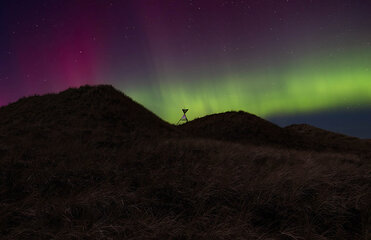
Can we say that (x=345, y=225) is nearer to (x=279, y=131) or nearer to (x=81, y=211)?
(x=81, y=211)

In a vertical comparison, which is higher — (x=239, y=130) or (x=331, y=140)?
(x=239, y=130)

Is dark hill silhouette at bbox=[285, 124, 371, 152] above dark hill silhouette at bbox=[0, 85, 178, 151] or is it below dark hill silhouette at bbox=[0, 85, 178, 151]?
below

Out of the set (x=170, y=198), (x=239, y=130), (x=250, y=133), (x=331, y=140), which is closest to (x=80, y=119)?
(x=170, y=198)

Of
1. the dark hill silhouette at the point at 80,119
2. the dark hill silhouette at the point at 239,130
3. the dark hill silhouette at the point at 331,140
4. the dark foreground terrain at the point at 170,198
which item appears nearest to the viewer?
the dark foreground terrain at the point at 170,198

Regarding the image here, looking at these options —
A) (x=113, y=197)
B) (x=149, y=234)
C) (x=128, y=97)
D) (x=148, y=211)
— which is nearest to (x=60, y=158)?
(x=113, y=197)

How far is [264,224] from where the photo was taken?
149 inches

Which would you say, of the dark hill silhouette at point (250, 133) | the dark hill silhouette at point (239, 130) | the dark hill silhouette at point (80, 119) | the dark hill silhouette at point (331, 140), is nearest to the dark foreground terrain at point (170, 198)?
the dark hill silhouette at point (80, 119)

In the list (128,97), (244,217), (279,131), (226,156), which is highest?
(128,97)

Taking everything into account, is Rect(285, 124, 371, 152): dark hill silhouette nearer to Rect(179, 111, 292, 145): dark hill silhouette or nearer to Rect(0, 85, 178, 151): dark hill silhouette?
Rect(179, 111, 292, 145): dark hill silhouette

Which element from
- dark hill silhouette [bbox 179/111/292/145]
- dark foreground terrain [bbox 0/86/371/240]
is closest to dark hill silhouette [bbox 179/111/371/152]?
dark hill silhouette [bbox 179/111/292/145]

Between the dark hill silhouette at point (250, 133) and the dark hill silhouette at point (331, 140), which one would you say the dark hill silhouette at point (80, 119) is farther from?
the dark hill silhouette at point (331, 140)

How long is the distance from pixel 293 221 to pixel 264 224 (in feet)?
1.49

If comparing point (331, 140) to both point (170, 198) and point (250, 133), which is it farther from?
point (170, 198)

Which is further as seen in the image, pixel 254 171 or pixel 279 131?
pixel 279 131
